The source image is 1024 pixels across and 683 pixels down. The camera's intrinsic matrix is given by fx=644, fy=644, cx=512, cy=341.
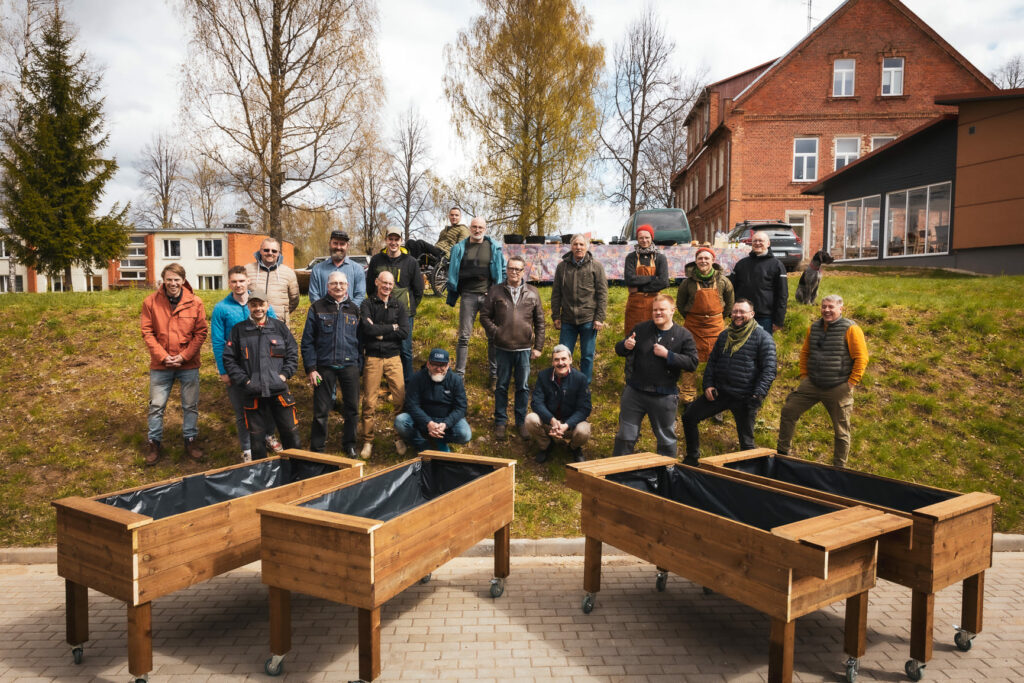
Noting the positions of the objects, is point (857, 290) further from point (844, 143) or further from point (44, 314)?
point (844, 143)

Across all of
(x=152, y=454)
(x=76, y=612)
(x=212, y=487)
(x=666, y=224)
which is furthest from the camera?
(x=666, y=224)

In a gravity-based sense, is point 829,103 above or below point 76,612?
above

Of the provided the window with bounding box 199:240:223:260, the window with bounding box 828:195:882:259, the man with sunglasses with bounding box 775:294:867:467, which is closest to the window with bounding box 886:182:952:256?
the window with bounding box 828:195:882:259

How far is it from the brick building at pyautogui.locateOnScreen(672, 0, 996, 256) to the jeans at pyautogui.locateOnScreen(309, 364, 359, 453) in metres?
24.3

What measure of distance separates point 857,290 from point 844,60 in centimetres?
1930

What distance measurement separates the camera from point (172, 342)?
7129mm

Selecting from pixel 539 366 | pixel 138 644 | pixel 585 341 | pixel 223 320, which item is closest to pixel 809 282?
pixel 585 341

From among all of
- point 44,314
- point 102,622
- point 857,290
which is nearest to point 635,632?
point 102,622

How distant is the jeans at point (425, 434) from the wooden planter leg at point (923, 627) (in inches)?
171

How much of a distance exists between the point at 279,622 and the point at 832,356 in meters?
5.66

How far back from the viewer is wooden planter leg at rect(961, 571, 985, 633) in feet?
13.5

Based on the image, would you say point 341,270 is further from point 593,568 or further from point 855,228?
point 855,228

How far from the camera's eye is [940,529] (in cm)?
381

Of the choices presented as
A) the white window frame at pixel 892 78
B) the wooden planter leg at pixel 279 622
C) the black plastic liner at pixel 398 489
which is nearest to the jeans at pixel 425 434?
the black plastic liner at pixel 398 489
